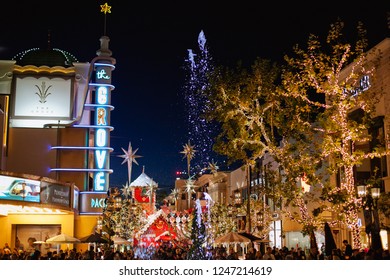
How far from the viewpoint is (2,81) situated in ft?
133

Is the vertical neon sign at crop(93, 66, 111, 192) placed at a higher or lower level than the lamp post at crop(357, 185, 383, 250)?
higher

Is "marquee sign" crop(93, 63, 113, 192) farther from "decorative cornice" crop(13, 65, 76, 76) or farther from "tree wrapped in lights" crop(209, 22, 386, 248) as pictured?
"tree wrapped in lights" crop(209, 22, 386, 248)

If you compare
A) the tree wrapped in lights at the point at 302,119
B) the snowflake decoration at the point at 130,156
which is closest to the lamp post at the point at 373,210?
the tree wrapped in lights at the point at 302,119

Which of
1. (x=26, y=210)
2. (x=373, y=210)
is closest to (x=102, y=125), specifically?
(x=26, y=210)

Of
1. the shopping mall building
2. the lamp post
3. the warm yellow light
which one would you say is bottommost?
the lamp post

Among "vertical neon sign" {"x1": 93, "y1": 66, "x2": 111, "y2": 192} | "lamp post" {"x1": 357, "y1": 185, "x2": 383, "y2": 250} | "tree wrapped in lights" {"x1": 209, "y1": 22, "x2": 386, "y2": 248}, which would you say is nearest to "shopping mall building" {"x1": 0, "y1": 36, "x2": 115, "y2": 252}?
"vertical neon sign" {"x1": 93, "y1": 66, "x2": 111, "y2": 192}

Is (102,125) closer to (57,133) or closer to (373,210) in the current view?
(57,133)

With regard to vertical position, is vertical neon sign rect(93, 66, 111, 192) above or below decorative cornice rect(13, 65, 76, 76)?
below

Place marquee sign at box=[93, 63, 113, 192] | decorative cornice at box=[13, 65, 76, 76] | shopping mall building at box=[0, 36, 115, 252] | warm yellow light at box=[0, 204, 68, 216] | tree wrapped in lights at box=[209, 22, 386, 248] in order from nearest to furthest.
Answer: tree wrapped in lights at box=[209, 22, 386, 248], warm yellow light at box=[0, 204, 68, 216], shopping mall building at box=[0, 36, 115, 252], marquee sign at box=[93, 63, 113, 192], decorative cornice at box=[13, 65, 76, 76]

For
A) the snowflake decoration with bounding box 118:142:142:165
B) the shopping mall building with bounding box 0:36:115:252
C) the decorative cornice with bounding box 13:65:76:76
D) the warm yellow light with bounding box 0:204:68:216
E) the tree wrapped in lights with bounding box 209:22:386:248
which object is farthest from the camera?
the snowflake decoration with bounding box 118:142:142:165

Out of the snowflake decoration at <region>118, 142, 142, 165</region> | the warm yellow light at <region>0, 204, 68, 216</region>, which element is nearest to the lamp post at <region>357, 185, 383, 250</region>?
the warm yellow light at <region>0, 204, 68, 216</region>

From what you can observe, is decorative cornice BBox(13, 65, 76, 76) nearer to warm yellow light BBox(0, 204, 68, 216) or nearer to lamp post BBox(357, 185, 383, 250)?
warm yellow light BBox(0, 204, 68, 216)

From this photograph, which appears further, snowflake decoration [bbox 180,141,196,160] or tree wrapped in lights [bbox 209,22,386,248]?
snowflake decoration [bbox 180,141,196,160]

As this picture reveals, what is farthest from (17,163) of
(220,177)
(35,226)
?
(220,177)
